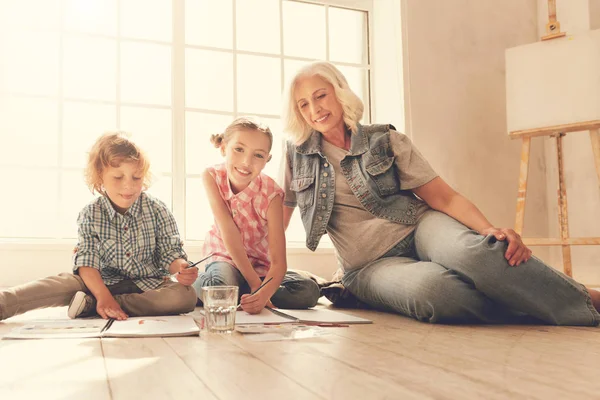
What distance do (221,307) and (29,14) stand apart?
7.43ft

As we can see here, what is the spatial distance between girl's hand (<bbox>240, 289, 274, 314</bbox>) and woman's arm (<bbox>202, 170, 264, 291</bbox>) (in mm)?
169

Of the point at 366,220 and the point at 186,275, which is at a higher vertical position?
the point at 366,220

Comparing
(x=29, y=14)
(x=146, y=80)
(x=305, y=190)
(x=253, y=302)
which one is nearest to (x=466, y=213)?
(x=305, y=190)

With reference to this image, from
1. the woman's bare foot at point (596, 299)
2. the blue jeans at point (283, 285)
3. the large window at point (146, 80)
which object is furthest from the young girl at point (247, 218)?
the large window at point (146, 80)

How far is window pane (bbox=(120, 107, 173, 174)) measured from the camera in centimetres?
305

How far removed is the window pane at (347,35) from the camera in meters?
3.48

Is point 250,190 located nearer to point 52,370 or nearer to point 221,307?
point 221,307

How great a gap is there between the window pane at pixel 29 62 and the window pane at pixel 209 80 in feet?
2.23

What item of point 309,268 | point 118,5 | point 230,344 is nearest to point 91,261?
point 230,344

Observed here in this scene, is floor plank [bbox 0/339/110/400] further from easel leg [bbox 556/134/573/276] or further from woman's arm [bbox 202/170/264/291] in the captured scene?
easel leg [bbox 556/134/573/276]

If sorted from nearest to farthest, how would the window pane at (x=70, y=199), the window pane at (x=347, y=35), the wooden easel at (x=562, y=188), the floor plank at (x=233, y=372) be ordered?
the floor plank at (x=233, y=372), the wooden easel at (x=562, y=188), the window pane at (x=70, y=199), the window pane at (x=347, y=35)

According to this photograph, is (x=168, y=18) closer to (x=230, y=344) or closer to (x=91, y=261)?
(x=91, y=261)

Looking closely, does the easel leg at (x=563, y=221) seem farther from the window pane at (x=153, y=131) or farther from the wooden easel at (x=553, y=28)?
the window pane at (x=153, y=131)

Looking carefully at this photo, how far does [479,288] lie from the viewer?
1534mm
